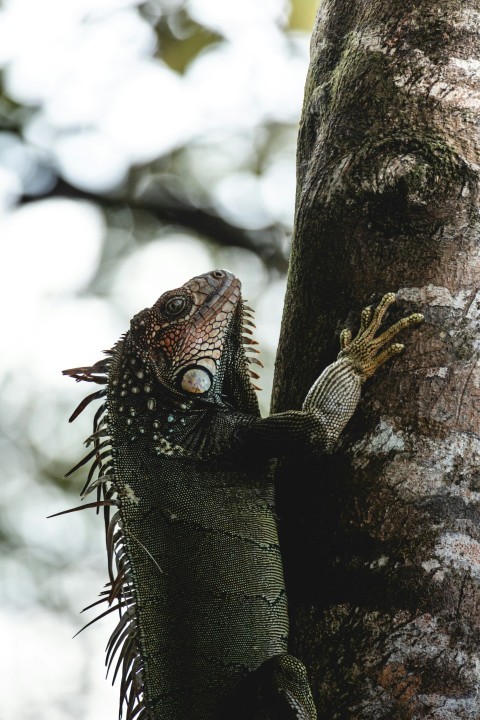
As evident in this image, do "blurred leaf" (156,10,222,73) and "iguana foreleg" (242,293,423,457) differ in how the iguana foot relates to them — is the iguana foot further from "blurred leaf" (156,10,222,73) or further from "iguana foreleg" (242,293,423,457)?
"blurred leaf" (156,10,222,73)

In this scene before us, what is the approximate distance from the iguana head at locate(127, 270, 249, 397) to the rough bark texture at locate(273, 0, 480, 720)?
1.66ft

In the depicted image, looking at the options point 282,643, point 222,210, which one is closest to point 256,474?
point 282,643

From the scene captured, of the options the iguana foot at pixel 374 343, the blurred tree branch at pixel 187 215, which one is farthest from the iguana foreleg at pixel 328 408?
the blurred tree branch at pixel 187 215

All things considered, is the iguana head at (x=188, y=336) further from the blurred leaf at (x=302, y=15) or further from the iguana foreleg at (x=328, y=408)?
the blurred leaf at (x=302, y=15)

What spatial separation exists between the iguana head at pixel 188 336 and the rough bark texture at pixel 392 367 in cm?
51

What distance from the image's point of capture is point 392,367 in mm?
3162

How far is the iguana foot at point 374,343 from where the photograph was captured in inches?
124

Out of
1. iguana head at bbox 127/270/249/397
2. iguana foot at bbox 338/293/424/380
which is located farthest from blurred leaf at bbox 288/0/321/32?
iguana foot at bbox 338/293/424/380

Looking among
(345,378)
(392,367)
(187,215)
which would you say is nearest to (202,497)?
(345,378)

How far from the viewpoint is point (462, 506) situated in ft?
9.18

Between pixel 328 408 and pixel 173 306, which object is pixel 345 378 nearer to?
pixel 328 408

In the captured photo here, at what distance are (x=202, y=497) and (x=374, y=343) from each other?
3.97ft

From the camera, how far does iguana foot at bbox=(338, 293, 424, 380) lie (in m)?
3.15

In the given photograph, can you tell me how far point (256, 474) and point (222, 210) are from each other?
7830 mm
